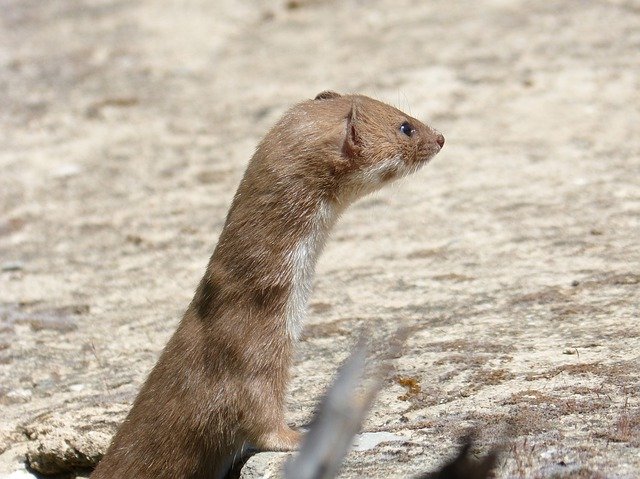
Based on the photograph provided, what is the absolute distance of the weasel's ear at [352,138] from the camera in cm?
444

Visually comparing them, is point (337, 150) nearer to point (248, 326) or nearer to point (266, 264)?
point (266, 264)

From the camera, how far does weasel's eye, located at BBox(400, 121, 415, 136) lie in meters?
4.75

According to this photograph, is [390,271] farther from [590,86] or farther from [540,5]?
[540,5]

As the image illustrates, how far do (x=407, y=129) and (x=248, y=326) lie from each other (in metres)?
1.23

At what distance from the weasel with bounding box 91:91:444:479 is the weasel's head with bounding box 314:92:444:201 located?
15mm

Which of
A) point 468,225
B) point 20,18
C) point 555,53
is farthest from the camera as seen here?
point 20,18

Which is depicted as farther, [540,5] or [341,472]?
[540,5]

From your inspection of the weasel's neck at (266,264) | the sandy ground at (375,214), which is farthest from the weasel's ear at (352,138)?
the sandy ground at (375,214)

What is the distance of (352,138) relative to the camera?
176 inches

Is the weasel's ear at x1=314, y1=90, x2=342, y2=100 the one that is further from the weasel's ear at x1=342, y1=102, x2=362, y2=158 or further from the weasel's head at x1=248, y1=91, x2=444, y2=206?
the weasel's ear at x1=342, y1=102, x2=362, y2=158

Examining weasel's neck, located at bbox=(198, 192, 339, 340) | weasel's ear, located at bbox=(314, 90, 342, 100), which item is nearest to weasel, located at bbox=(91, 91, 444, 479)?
weasel's neck, located at bbox=(198, 192, 339, 340)

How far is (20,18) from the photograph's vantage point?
421 inches

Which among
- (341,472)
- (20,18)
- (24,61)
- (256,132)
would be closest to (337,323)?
(341,472)

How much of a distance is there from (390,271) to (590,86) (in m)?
2.80
